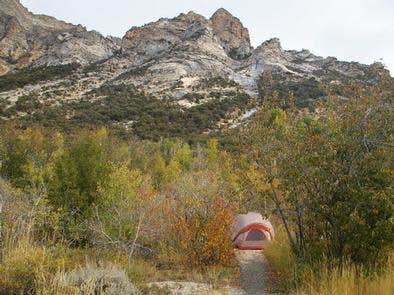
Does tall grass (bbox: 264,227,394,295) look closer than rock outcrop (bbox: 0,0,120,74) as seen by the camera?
Yes

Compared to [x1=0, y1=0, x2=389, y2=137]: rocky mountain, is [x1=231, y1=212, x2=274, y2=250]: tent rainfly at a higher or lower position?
Result: lower

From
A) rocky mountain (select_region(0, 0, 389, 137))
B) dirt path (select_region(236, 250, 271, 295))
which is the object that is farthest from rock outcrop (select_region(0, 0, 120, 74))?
dirt path (select_region(236, 250, 271, 295))

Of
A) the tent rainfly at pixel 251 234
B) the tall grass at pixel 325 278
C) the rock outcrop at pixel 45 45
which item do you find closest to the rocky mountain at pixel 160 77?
the rock outcrop at pixel 45 45

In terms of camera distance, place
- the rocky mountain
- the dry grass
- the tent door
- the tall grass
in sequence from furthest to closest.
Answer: the rocky mountain
the tent door
the tall grass
the dry grass

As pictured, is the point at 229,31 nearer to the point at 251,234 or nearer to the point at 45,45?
the point at 45,45

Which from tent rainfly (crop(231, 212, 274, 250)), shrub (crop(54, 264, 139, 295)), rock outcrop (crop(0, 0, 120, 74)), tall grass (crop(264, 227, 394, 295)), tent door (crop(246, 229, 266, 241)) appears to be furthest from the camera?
rock outcrop (crop(0, 0, 120, 74))

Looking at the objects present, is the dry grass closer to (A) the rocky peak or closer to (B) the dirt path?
(B) the dirt path

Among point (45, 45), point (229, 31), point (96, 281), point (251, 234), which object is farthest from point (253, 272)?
point (45, 45)

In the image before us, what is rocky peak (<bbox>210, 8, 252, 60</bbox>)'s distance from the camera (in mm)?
108488

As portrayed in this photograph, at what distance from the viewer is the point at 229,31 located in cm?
11462

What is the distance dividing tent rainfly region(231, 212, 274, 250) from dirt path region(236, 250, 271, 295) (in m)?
0.31

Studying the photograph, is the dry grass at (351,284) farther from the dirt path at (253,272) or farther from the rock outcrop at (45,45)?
the rock outcrop at (45,45)

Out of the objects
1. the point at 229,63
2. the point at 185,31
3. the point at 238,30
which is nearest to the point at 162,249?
the point at 229,63

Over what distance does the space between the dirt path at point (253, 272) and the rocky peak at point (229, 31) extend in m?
90.9
